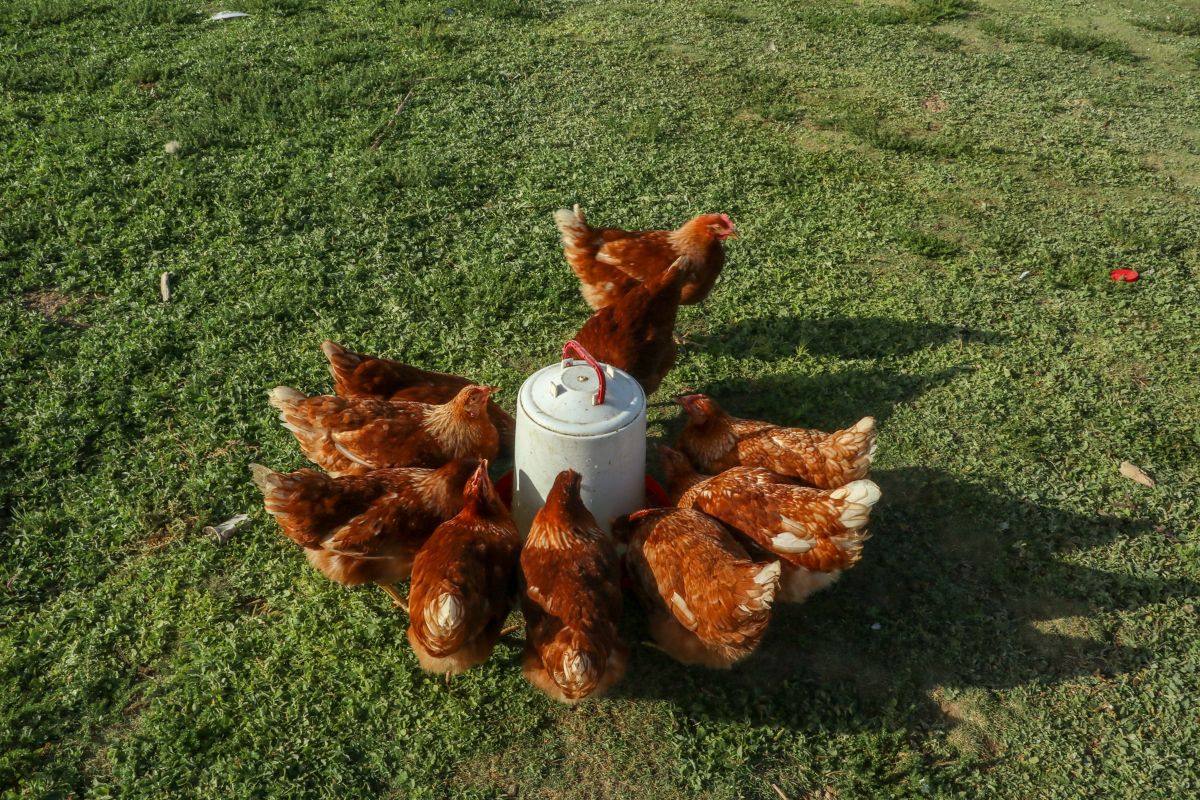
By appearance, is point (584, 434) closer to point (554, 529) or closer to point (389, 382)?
point (554, 529)

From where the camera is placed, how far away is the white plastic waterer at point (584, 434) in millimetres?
4125

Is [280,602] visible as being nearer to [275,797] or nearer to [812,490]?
[275,797]

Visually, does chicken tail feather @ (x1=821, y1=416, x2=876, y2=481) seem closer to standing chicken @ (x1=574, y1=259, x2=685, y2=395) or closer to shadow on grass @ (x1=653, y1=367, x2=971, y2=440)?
shadow on grass @ (x1=653, y1=367, x2=971, y2=440)

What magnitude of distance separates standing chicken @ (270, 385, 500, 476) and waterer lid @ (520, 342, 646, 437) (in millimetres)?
529

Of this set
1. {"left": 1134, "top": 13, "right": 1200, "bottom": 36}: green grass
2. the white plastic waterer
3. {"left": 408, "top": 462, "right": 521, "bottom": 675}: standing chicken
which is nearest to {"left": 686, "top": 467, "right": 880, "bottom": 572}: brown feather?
the white plastic waterer

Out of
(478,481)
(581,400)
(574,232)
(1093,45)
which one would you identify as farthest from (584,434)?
(1093,45)

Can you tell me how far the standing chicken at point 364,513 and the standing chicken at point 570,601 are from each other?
0.54 m

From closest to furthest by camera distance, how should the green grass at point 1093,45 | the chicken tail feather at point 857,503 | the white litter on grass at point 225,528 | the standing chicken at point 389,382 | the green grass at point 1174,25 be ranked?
1. the chicken tail feather at point 857,503
2. the white litter on grass at point 225,528
3. the standing chicken at point 389,382
4. the green grass at point 1093,45
5. the green grass at point 1174,25

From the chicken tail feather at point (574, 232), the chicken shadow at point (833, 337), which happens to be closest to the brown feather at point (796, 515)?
the chicken shadow at point (833, 337)

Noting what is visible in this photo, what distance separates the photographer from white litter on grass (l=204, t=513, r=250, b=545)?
4715 mm

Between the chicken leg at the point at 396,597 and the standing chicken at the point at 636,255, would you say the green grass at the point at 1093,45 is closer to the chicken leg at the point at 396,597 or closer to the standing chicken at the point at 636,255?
the standing chicken at the point at 636,255

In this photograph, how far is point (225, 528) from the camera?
15.6 feet

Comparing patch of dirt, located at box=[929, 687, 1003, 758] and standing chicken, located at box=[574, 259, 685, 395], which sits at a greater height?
standing chicken, located at box=[574, 259, 685, 395]

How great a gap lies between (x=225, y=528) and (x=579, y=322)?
2.89 m
